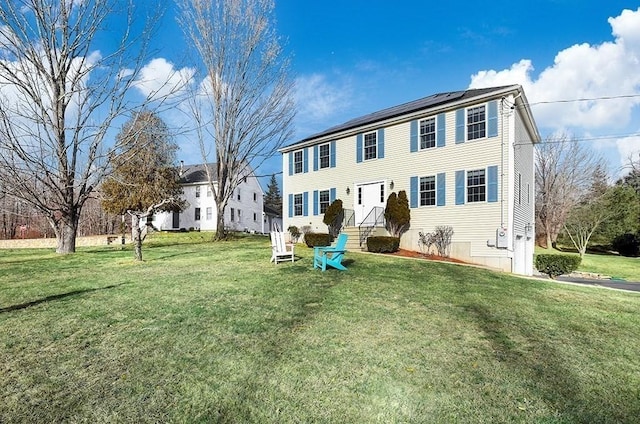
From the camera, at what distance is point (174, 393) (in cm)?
281

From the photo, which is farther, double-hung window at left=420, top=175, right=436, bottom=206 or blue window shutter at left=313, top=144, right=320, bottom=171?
blue window shutter at left=313, top=144, right=320, bottom=171

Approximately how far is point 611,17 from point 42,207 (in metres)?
21.7

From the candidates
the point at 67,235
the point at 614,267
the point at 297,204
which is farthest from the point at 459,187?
the point at 67,235

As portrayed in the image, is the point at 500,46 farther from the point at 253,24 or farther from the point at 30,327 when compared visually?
the point at 30,327

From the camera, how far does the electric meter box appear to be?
39.4ft

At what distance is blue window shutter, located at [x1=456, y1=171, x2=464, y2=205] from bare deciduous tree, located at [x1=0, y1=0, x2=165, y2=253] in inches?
469

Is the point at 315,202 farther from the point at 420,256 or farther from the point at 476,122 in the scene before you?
the point at 476,122

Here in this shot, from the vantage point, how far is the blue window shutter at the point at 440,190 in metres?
13.6

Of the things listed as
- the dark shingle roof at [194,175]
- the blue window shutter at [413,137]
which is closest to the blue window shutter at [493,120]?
the blue window shutter at [413,137]

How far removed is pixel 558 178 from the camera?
98.3 ft

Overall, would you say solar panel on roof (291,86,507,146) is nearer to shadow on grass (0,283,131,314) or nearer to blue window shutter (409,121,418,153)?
blue window shutter (409,121,418,153)

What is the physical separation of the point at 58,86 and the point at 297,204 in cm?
1113

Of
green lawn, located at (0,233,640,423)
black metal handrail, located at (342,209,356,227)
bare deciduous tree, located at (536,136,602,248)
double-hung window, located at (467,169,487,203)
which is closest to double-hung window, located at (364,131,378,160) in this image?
black metal handrail, located at (342,209,356,227)

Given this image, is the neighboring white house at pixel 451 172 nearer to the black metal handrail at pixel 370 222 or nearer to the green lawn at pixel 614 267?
the black metal handrail at pixel 370 222
